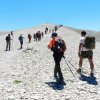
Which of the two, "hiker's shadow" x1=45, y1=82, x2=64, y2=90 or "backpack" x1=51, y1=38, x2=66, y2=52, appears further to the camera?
"backpack" x1=51, y1=38, x2=66, y2=52

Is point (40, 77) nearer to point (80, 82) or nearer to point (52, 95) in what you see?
point (80, 82)

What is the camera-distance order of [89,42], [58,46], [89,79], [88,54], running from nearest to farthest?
[58,46]
[89,79]
[89,42]
[88,54]

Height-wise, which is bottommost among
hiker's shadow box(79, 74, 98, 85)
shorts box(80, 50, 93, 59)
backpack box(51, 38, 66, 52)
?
hiker's shadow box(79, 74, 98, 85)

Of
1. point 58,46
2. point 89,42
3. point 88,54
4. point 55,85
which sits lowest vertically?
point 55,85

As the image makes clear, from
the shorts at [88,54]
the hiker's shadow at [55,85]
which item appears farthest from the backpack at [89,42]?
the hiker's shadow at [55,85]

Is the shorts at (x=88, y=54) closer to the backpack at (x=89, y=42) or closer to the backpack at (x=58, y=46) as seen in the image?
the backpack at (x=89, y=42)

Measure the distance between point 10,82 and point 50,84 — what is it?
6.39 ft

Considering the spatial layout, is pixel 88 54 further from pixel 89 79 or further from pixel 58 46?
pixel 58 46

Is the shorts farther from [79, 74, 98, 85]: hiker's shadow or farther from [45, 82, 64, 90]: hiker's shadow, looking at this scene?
[45, 82, 64, 90]: hiker's shadow

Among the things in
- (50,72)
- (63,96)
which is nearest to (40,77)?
(50,72)

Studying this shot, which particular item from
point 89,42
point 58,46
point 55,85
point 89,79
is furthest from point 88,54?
point 55,85

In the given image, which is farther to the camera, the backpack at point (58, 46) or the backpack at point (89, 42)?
the backpack at point (89, 42)

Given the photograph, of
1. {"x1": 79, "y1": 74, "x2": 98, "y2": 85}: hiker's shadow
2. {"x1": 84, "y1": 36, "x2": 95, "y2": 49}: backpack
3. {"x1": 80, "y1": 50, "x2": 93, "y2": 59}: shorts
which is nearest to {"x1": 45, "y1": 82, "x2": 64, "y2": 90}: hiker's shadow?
{"x1": 79, "y1": 74, "x2": 98, "y2": 85}: hiker's shadow

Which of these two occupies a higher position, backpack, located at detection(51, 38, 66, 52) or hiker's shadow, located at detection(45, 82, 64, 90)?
backpack, located at detection(51, 38, 66, 52)
